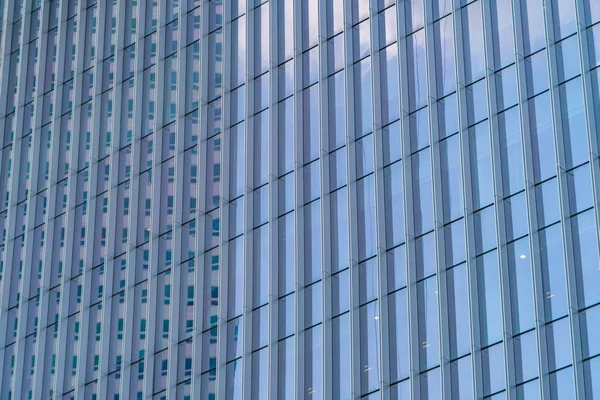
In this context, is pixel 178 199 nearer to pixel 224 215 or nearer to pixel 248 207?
pixel 224 215

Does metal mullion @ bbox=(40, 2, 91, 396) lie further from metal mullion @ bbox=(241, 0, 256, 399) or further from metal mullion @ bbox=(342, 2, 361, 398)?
metal mullion @ bbox=(342, 2, 361, 398)

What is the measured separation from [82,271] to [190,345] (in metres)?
8.12

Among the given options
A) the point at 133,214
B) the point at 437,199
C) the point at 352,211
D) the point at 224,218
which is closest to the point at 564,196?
the point at 437,199

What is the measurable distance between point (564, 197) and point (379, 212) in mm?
7125

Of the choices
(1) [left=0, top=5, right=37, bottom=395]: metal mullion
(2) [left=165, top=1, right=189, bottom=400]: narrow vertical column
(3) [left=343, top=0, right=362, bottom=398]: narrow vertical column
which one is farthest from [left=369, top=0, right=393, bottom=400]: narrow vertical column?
(1) [left=0, top=5, right=37, bottom=395]: metal mullion

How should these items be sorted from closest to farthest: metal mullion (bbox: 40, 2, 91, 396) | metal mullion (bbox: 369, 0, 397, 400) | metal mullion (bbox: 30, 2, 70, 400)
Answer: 1. metal mullion (bbox: 369, 0, 397, 400)
2. metal mullion (bbox: 40, 2, 91, 396)
3. metal mullion (bbox: 30, 2, 70, 400)

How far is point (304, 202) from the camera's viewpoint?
167 ft

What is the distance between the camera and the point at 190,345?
53.2 m

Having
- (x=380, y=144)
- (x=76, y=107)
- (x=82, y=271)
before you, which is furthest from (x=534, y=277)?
(x=76, y=107)

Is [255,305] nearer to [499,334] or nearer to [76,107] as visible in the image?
[499,334]

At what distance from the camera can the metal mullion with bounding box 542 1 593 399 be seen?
134 ft

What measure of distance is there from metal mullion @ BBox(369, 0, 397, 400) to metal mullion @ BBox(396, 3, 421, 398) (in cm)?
90

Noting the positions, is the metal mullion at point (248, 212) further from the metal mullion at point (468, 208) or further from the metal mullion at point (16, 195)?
the metal mullion at point (16, 195)

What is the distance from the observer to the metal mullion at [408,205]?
44.9 meters
